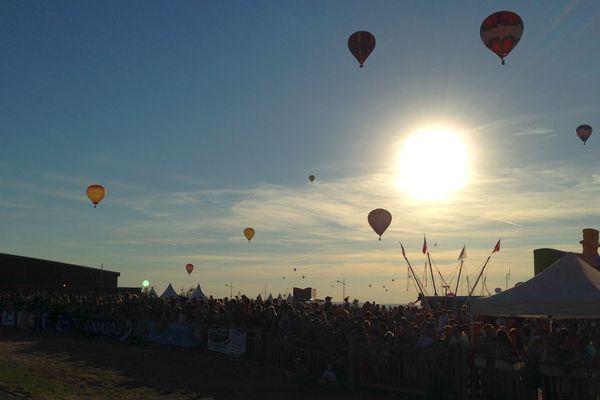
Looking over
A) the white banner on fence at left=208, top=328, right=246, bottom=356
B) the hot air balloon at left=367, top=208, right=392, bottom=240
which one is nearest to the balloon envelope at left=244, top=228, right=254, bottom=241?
the hot air balloon at left=367, top=208, right=392, bottom=240

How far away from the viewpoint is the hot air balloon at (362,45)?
2750cm

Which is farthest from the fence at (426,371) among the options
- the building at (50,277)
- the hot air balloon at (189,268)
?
the hot air balloon at (189,268)

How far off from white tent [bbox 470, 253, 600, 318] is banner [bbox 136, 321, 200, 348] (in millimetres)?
11374

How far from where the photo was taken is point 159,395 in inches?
527

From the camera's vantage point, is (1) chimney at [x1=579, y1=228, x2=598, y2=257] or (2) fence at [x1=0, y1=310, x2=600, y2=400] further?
(1) chimney at [x1=579, y1=228, x2=598, y2=257]

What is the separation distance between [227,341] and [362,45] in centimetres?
1486

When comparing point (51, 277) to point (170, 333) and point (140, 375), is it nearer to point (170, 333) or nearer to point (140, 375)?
point (170, 333)

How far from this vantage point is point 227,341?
2008 cm

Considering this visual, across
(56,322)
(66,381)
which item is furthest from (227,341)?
(56,322)

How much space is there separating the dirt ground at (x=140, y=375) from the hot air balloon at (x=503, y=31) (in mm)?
14518

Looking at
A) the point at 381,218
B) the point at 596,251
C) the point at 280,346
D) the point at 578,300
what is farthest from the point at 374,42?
the point at 578,300

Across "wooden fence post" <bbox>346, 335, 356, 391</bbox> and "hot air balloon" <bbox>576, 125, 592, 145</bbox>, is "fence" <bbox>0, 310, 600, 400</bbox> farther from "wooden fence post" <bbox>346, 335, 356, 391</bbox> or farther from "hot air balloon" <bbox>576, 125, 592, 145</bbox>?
"hot air balloon" <bbox>576, 125, 592, 145</bbox>

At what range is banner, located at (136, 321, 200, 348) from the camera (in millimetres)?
22047

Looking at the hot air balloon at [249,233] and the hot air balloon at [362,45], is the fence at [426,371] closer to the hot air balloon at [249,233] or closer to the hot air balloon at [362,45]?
the hot air balloon at [362,45]
